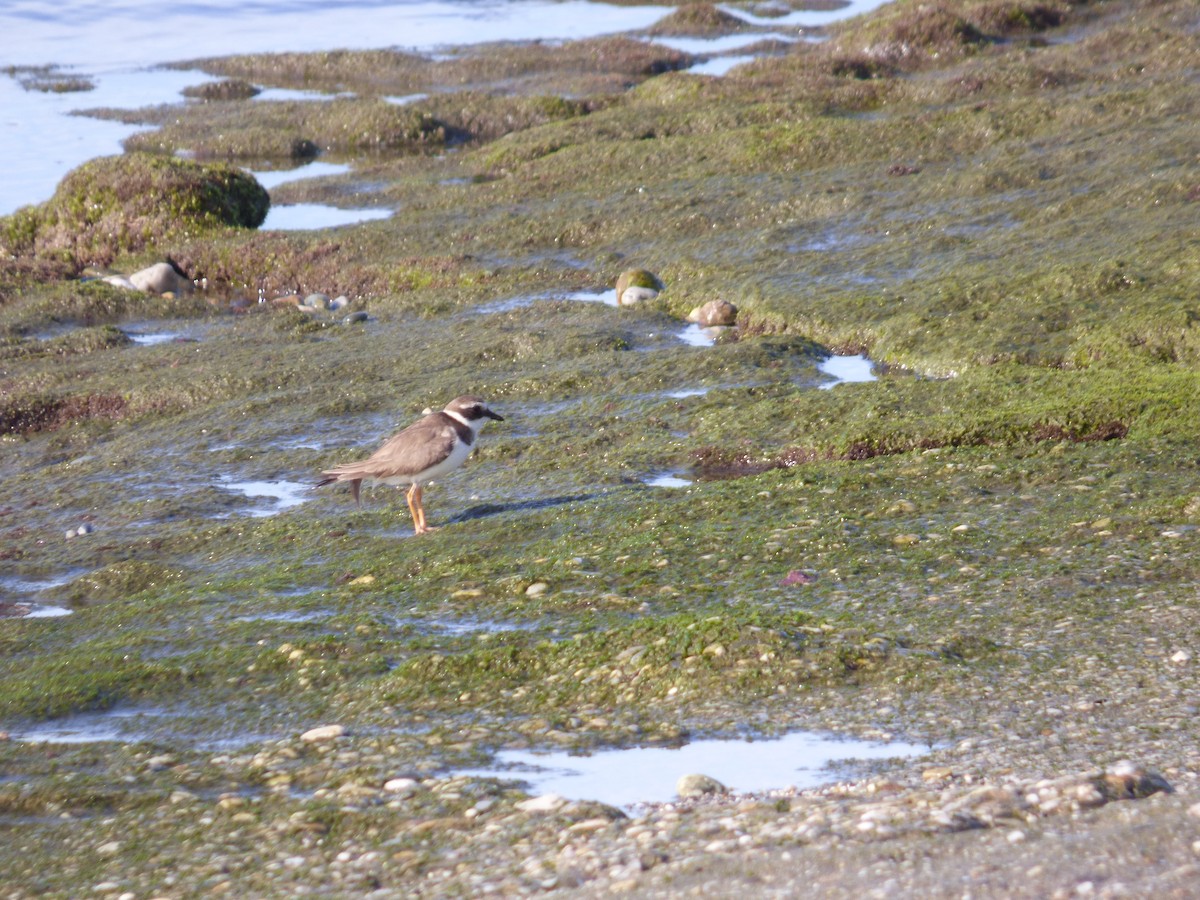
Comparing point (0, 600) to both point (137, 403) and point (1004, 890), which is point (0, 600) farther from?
point (1004, 890)

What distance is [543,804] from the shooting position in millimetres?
6070

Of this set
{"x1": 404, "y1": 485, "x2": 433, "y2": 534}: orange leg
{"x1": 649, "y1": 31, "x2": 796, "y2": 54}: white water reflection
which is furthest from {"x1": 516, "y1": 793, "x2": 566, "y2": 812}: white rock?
{"x1": 649, "y1": 31, "x2": 796, "y2": 54}: white water reflection

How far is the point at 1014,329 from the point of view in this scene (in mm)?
14258

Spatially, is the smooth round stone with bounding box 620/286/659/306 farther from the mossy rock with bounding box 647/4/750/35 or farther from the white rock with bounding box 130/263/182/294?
the mossy rock with bounding box 647/4/750/35

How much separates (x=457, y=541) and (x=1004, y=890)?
6.62 meters

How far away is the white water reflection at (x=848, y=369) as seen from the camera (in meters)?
14.5

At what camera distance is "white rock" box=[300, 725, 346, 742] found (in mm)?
7211

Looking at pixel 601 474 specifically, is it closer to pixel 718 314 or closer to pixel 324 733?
pixel 324 733

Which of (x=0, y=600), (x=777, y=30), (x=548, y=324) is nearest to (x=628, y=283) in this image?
(x=548, y=324)

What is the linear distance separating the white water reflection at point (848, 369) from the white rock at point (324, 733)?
26.6 ft

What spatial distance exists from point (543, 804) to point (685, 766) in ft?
2.86

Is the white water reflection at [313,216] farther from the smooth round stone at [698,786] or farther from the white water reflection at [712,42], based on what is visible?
the white water reflection at [712,42]

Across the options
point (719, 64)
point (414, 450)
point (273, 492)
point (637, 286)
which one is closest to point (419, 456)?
point (414, 450)

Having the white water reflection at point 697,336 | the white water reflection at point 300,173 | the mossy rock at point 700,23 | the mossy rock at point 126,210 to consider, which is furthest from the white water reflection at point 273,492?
the mossy rock at point 700,23
